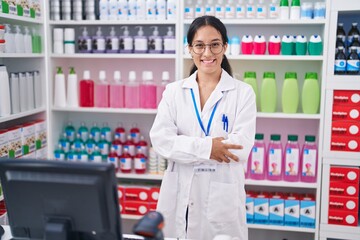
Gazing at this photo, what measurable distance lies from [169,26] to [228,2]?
1.75 feet

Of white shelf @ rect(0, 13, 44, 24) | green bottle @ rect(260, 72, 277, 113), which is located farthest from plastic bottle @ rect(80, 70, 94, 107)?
green bottle @ rect(260, 72, 277, 113)

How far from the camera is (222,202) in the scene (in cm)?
208

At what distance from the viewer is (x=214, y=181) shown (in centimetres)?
210

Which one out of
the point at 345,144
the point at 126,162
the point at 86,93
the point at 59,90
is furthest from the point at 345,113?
the point at 59,90

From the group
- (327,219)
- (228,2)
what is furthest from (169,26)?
(327,219)

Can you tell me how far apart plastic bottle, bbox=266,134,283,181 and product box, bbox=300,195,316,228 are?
257mm

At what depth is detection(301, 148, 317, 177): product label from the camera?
3.02 m

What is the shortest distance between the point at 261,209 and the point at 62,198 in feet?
7.23

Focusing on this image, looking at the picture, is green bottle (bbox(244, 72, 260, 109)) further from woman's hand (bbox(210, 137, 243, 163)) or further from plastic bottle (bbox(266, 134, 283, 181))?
woman's hand (bbox(210, 137, 243, 163))

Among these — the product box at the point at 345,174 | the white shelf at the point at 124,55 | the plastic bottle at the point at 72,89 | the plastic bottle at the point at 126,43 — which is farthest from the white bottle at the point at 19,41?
the product box at the point at 345,174

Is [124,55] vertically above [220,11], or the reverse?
[220,11]

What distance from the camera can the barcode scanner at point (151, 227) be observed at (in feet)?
3.72

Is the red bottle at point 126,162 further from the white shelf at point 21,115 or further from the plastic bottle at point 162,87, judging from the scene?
the white shelf at point 21,115

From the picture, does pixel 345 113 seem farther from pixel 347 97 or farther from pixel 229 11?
pixel 229 11
